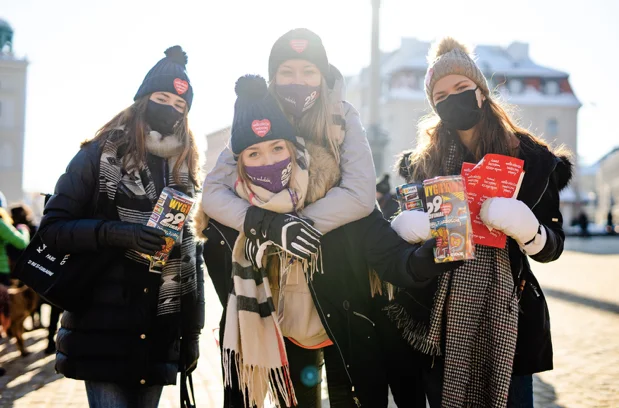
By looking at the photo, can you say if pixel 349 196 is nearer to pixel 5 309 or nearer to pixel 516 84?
pixel 5 309

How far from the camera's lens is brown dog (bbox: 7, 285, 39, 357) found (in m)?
7.68

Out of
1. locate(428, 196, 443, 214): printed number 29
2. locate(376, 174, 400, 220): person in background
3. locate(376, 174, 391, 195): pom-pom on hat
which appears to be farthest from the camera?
locate(376, 174, 391, 195): pom-pom on hat

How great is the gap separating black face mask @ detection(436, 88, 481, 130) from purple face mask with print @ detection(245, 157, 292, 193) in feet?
2.68

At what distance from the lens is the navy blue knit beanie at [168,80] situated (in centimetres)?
331

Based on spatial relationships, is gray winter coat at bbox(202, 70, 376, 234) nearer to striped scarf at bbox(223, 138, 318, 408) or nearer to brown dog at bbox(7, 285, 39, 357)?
striped scarf at bbox(223, 138, 318, 408)

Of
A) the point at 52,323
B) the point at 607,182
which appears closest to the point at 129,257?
the point at 52,323

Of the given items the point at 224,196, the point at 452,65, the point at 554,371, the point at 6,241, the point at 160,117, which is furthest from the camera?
the point at 6,241

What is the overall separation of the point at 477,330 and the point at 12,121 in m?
57.2

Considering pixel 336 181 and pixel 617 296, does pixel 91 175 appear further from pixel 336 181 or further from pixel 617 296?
pixel 617 296

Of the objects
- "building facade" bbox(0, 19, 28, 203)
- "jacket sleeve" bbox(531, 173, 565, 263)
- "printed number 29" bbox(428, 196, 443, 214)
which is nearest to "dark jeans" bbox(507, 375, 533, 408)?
"jacket sleeve" bbox(531, 173, 565, 263)

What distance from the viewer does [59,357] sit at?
3.02m

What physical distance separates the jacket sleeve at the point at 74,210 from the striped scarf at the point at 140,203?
6 centimetres

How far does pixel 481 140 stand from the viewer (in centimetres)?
297

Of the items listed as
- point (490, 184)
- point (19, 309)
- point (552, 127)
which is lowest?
point (19, 309)
